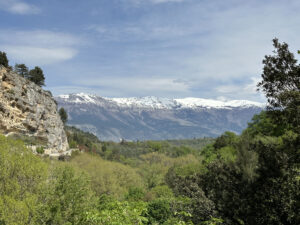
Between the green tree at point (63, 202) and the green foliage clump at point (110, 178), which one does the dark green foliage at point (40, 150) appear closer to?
the green foliage clump at point (110, 178)

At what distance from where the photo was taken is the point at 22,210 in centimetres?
1606

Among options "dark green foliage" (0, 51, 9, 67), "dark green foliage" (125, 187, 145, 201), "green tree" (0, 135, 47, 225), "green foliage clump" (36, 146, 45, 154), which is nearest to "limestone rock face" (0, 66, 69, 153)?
"dark green foliage" (0, 51, 9, 67)

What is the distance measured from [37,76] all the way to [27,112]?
22806 millimetres

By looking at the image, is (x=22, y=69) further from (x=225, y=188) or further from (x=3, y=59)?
(x=225, y=188)

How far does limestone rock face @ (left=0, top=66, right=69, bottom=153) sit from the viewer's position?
206ft

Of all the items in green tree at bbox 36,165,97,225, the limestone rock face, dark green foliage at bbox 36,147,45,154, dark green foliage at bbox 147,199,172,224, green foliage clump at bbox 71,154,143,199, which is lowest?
green foliage clump at bbox 71,154,143,199

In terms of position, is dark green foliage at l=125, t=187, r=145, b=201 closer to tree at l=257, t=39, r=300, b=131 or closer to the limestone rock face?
the limestone rock face

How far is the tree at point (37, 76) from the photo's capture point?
A: 285 ft

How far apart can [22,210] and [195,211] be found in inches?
445

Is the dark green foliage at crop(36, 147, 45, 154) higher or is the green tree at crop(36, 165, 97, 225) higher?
the green tree at crop(36, 165, 97, 225)

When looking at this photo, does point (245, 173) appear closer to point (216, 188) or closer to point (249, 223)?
point (216, 188)

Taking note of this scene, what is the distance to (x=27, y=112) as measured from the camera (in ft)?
229

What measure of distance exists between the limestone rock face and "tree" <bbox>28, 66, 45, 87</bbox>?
28.1ft

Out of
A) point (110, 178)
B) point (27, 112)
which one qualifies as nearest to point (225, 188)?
point (110, 178)
